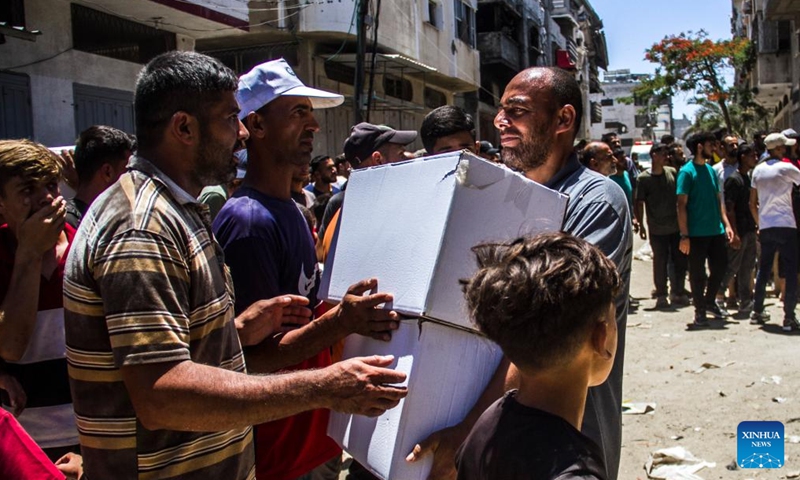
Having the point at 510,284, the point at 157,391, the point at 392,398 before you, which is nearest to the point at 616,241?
the point at 510,284

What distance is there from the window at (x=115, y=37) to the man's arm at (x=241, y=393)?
9.95 metres

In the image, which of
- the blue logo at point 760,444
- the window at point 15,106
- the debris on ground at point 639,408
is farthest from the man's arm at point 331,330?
the window at point 15,106

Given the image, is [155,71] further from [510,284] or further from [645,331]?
[645,331]

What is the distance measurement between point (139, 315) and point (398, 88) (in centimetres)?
2170

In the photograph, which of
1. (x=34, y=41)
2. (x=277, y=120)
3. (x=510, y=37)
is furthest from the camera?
(x=510, y=37)

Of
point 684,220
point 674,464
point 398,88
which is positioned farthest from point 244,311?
point 398,88

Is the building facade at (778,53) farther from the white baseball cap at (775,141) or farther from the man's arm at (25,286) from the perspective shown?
the man's arm at (25,286)

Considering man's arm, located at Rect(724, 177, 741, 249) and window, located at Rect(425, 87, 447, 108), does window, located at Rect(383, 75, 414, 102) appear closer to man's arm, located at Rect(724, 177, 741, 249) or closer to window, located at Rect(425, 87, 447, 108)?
window, located at Rect(425, 87, 447, 108)

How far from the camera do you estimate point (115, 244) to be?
1.55m

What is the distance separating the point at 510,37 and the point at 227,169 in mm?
30393

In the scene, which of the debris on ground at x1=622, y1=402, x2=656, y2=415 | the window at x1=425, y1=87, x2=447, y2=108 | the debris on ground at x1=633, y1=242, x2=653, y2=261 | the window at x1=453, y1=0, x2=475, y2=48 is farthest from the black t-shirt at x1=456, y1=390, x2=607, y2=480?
the window at x1=453, y1=0, x2=475, y2=48

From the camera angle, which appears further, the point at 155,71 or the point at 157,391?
the point at 155,71

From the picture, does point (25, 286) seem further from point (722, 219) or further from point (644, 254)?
point (644, 254)

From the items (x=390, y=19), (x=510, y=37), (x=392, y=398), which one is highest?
(x=510, y=37)
